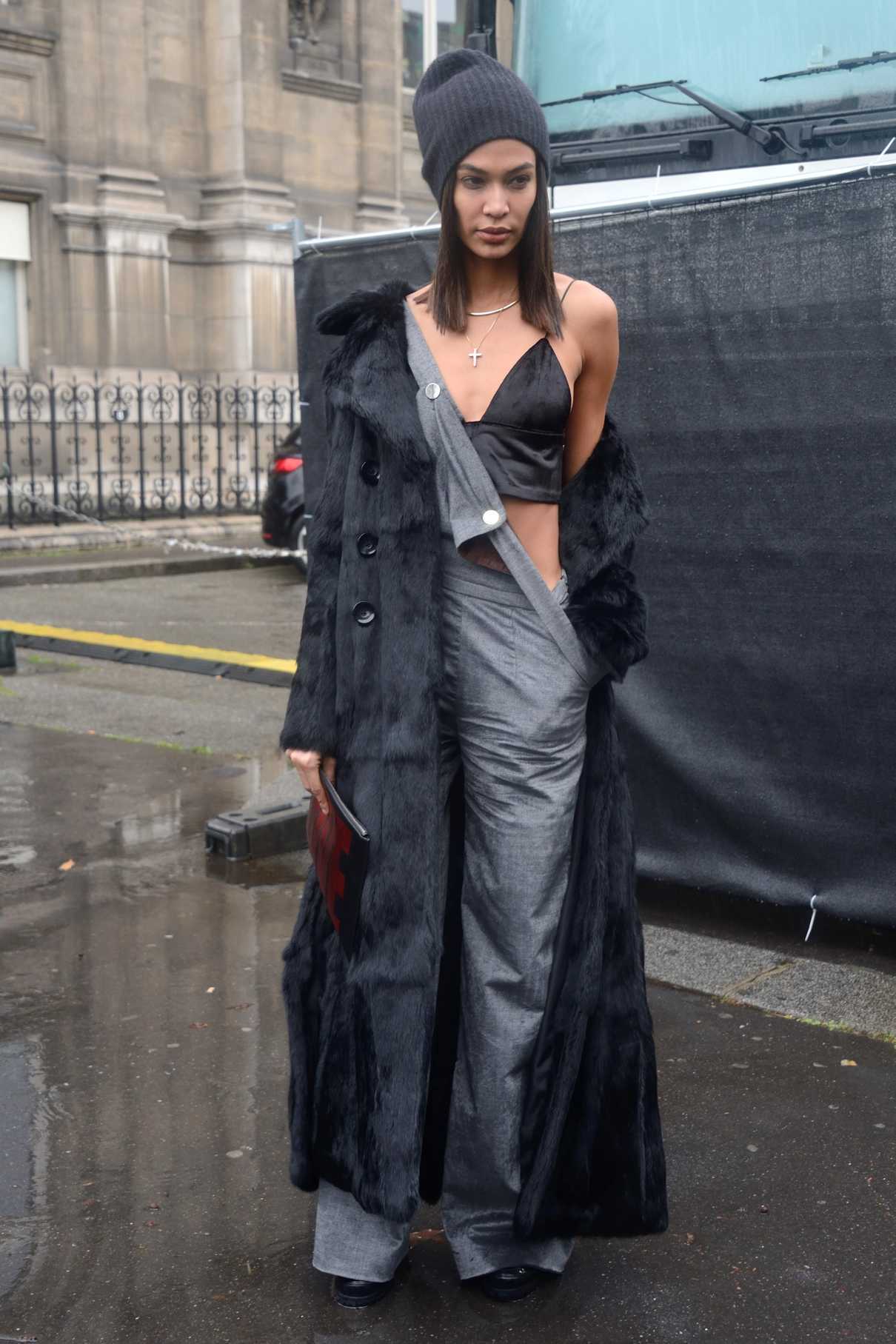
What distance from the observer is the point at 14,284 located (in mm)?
21734

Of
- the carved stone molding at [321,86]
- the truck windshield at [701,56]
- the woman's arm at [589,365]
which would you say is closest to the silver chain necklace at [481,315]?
the woman's arm at [589,365]

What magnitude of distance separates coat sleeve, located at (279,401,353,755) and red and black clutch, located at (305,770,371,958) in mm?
85

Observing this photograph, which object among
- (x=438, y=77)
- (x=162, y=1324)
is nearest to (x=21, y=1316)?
(x=162, y=1324)

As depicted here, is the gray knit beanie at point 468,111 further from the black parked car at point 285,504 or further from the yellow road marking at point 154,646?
the black parked car at point 285,504

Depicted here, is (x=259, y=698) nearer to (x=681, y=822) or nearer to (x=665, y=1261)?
(x=681, y=822)

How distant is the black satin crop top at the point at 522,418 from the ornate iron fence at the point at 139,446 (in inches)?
612

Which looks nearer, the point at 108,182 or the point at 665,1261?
the point at 665,1261

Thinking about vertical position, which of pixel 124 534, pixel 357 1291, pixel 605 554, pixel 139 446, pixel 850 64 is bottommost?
pixel 124 534

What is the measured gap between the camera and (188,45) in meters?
23.1

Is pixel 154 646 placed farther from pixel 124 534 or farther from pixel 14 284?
pixel 14 284

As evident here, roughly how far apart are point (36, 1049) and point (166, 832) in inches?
80.8

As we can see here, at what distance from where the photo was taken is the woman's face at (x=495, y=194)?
2.73 meters

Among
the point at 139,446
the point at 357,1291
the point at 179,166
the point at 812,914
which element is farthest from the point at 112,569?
the point at 357,1291

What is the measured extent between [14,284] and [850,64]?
60.5ft
